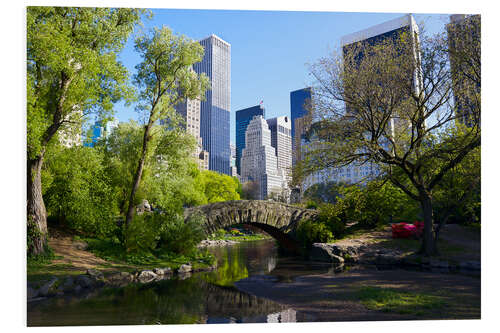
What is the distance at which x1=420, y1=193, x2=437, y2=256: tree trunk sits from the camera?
1028cm

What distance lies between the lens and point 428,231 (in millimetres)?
10648

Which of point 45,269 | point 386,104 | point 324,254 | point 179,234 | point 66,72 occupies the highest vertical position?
point 66,72

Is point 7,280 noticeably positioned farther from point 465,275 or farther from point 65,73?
point 465,275

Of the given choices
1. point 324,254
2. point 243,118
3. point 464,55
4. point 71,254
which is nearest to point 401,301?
point 464,55

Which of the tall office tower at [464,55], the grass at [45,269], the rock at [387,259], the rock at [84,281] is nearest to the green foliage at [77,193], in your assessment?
the grass at [45,269]

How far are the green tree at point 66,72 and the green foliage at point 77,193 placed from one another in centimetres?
188

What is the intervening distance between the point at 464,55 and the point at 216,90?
722 cm

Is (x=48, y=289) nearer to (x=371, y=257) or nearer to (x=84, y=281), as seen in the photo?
(x=84, y=281)

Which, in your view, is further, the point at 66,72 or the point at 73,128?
the point at 73,128

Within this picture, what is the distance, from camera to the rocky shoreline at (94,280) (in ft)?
21.0

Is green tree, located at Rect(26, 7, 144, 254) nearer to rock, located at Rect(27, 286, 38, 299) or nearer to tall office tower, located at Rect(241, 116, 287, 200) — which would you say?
rock, located at Rect(27, 286, 38, 299)

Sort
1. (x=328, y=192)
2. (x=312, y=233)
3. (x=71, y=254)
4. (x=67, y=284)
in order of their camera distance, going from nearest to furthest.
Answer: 1. (x=67, y=284)
2. (x=71, y=254)
3. (x=328, y=192)
4. (x=312, y=233)

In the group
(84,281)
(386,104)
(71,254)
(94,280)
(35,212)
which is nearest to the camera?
(84,281)

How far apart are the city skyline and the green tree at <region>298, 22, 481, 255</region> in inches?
25.1
